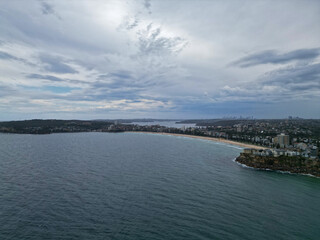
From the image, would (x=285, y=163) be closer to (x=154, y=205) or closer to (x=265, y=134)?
(x=154, y=205)

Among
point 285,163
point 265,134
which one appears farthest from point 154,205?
point 265,134

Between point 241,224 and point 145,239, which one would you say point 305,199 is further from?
point 145,239

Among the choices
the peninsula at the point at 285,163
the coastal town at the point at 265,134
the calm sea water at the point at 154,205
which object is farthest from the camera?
the coastal town at the point at 265,134

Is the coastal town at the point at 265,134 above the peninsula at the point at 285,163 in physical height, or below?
above

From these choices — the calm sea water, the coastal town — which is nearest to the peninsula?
the coastal town

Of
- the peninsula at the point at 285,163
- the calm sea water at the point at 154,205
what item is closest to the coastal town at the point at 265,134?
the peninsula at the point at 285,163

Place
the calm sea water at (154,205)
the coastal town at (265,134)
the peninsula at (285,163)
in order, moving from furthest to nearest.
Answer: the coastal town at (265,134)
the peninsula at (285,163)
the calm sea water at (154,205)

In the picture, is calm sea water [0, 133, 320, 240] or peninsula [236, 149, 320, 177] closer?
calm sea water [0, 133, 320, 240]

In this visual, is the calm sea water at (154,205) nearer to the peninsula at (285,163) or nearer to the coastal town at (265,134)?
the peninsula at (285,163)

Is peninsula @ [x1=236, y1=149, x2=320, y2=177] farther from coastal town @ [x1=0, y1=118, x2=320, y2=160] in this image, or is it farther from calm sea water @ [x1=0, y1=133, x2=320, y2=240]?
calm sea water @ [x1=0, y1=133, x2=320, y2=240]

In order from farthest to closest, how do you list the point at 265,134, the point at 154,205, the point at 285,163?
the point at 265,134 < the point at 285,163 < the point at 154,205

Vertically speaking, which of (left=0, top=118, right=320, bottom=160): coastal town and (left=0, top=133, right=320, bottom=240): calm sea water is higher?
(left=0, top=118, right=320, bottom=160): coastal town
